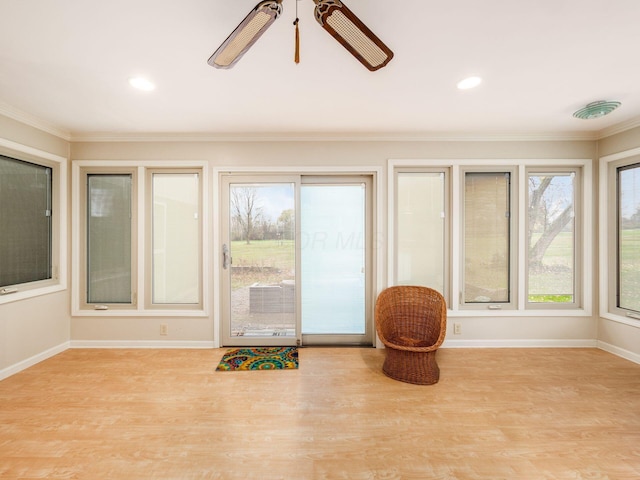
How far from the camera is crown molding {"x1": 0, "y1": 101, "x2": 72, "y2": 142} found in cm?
271

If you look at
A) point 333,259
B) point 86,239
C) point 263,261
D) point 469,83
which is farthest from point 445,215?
point 86,239

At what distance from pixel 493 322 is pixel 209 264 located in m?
3.46

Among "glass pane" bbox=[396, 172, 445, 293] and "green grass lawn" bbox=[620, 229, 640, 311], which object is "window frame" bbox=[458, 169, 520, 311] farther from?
"green grass lawn" bbox=[620, 229, 640, 311]

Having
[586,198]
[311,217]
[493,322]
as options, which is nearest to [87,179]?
[311,217]

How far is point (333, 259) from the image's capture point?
3.58m

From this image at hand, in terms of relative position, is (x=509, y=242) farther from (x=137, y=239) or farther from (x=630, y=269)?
(x=137, y=239)

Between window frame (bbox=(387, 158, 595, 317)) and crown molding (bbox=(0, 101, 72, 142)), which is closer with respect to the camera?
crown molding (bbox=(0, 101, 72, 142))

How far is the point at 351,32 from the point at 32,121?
3476mm

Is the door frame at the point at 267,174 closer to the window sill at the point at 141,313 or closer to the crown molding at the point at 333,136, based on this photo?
the window sill at the point at 141,313

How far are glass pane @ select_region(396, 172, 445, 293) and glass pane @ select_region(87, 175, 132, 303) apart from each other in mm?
3311

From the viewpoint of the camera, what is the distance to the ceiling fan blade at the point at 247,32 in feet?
3.95

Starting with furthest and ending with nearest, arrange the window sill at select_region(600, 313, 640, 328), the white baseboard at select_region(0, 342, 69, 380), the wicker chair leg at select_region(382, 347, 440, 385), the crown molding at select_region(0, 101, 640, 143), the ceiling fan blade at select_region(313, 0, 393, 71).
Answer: the crown molding at select_region(0, 101, 640, 143) < the window sill at select_region(600, 313, 640, 328) < the white baseboard at select_region(0, 342, 69, 380) < the wicker chair leg at select_region(382, 347, 440, 385) < the ceiling fan blade at select_region(313, 0, 393, 71)

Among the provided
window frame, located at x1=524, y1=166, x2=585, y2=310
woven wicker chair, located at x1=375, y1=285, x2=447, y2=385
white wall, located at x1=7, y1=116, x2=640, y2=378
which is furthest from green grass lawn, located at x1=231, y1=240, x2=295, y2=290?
window frame, located at x1=524, y1=166, x2=585, y2=310

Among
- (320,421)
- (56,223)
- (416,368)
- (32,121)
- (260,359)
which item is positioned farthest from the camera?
(56,223)
